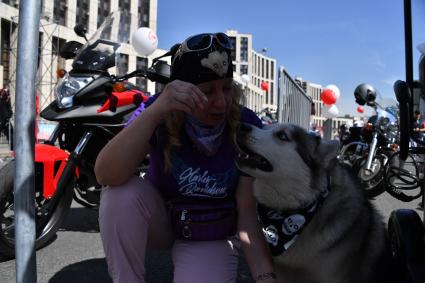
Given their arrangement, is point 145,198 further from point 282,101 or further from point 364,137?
point 364,137

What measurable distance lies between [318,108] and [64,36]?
42.3 meters

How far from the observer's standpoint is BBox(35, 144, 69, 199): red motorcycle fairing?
2719 mm

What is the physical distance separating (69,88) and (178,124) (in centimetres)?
144

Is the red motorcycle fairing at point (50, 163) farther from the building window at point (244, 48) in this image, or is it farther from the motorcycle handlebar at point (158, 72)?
the building window at point (244, 48)

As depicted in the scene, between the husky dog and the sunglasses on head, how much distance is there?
1.46 ft

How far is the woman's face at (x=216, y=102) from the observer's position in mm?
1741

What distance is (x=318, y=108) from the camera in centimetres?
6519

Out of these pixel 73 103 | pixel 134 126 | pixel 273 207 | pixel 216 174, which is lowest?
pixel 273 207

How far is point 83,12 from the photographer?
134ft

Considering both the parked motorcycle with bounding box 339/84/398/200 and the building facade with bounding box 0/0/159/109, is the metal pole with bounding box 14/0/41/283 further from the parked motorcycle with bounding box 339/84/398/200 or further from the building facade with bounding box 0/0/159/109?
the building facade with bounding box 0/0/159/109

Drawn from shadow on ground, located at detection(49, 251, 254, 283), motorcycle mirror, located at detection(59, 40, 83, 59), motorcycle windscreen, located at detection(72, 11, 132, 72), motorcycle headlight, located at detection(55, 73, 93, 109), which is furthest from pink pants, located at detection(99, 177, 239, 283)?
motorcycle mirror, located at detection(59, 40, 83, 59)

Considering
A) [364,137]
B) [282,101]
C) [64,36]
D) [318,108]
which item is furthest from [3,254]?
[318,108]

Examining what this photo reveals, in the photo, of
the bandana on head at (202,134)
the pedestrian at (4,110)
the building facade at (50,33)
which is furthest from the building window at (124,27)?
the building facade at (50,33)

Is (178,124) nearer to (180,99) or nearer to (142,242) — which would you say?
(180,99)
